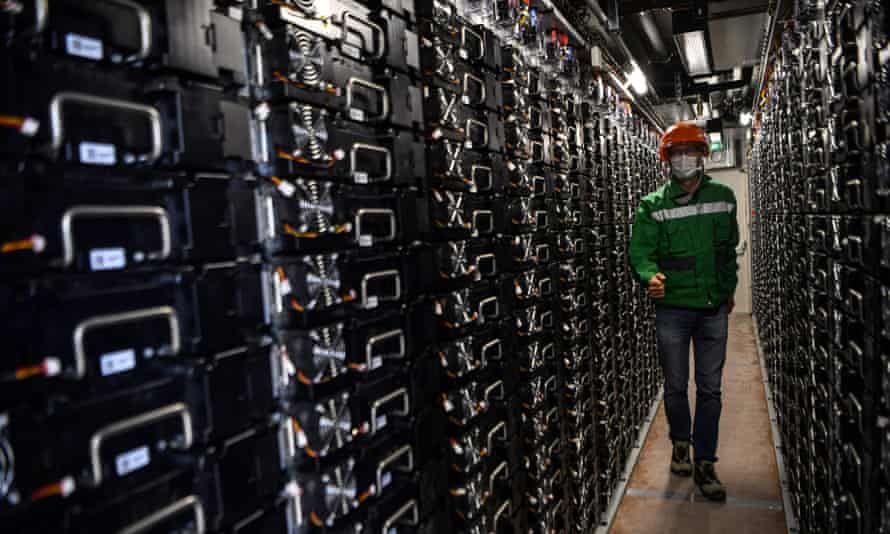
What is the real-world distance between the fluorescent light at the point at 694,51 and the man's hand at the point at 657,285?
7.81 feet

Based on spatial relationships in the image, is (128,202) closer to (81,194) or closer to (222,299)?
(81,194)

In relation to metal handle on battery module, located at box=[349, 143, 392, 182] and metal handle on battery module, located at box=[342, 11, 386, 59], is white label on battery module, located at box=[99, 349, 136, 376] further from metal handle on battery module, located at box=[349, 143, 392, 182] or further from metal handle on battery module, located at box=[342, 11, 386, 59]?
metal handle on battery module, located at box=[342, 11, 386, 59]

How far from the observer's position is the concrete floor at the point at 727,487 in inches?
140

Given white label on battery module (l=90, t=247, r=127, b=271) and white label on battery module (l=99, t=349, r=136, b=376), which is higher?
white label on battery module (l=90, t=247, r=127, b=271)

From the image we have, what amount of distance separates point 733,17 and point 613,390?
3.01 metres

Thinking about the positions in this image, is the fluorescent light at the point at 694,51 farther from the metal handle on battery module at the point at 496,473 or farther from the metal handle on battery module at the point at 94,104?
the metal handle on battery module at the point at 94,104

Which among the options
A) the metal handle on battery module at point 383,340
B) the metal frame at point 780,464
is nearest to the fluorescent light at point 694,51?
the metal frame at point 780,464

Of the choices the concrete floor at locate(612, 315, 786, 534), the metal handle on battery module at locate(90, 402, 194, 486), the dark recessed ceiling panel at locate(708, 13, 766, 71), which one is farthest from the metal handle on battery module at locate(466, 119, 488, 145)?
the dark recessed ceiling panel at locate(708, 13, 766, 71)

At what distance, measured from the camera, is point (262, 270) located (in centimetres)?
130

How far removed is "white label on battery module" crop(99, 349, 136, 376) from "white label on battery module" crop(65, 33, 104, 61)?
1.34 feet

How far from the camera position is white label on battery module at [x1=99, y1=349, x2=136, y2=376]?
→ 0.96 metres

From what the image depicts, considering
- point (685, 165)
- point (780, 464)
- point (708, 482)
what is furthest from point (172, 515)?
point (780, 464)

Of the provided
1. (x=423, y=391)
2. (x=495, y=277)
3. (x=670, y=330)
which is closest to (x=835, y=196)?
(x=495, y=277)

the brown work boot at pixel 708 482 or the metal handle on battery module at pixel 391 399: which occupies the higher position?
the metal handle on battery module at pixel 391 399
